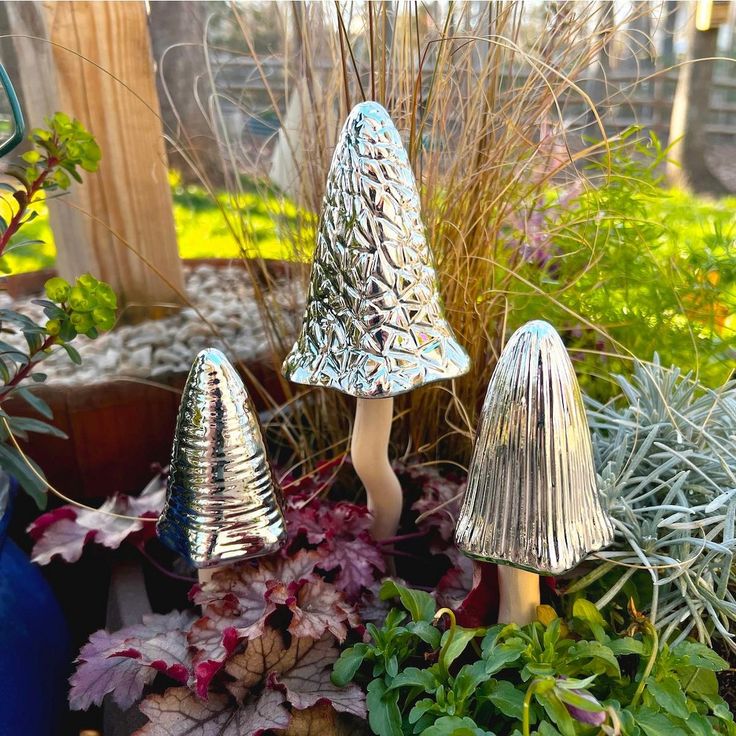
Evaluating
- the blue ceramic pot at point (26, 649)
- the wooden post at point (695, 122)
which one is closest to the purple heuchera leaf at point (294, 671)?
the blue ceramic pot at point (26, 649)

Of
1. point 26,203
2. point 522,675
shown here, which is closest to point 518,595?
point 522,675

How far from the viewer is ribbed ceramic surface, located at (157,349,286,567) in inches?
26.0

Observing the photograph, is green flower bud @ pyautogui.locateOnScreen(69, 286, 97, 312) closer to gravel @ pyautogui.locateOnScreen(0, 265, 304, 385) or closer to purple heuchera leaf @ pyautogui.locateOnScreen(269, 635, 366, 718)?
gravel @ pyautogui.locateOnScreen(0, 265, 304, 385)

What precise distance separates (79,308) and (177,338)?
55 centimetres

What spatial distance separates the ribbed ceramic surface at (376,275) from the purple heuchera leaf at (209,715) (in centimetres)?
30

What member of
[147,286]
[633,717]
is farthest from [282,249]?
[633,717]

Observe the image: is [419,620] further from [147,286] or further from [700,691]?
[147,286]

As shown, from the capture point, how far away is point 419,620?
680 millimetres

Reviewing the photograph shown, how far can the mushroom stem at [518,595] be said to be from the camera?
67 centimetres

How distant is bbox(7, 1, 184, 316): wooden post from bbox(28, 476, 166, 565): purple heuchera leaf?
35cm

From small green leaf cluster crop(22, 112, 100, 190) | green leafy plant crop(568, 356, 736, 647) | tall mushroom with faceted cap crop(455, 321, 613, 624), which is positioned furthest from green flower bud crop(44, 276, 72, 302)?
green leafy plant crop(568, 356, 736, 647)

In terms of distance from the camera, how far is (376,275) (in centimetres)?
66

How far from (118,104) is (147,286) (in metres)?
0.35

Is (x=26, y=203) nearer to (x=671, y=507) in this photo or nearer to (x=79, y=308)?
(x=79, y=308)
